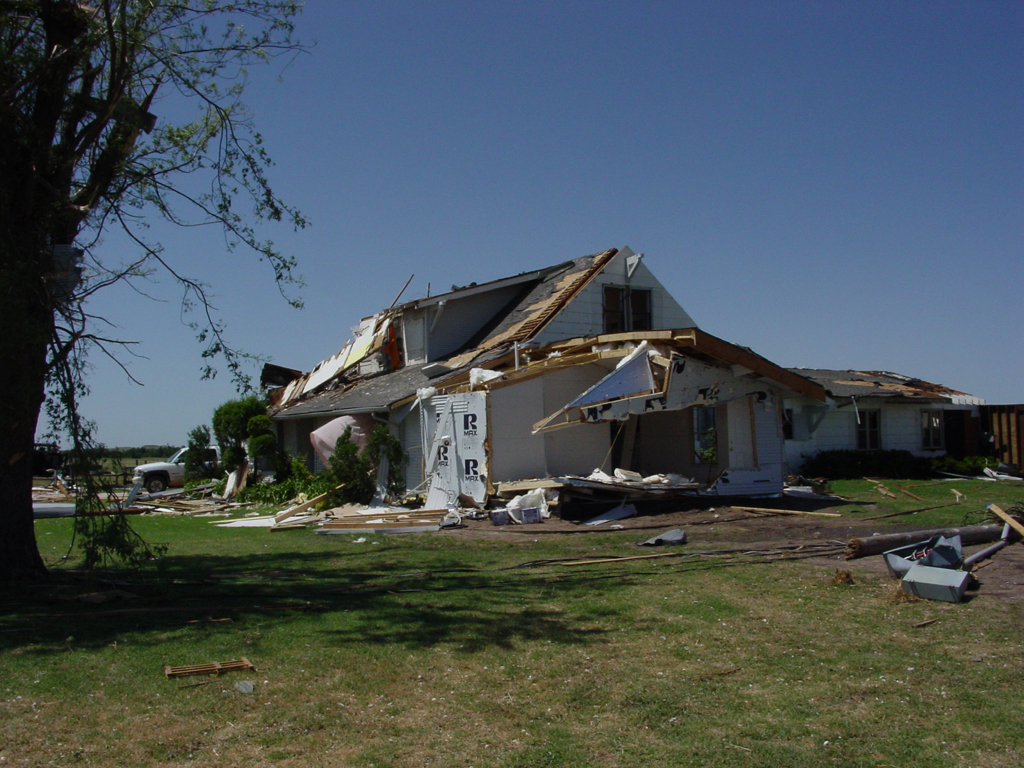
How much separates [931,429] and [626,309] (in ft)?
43.5

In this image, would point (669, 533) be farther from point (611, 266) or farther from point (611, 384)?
point (611, 266)

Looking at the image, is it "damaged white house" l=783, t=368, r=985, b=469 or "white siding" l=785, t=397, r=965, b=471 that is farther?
"white siding" l=785, t=397, r=965, b=471

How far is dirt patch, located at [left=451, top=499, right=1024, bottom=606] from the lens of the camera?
9977 mm

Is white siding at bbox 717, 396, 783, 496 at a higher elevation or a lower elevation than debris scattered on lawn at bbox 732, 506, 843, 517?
higher

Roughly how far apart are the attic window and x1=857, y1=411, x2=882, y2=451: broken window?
9.58 metres

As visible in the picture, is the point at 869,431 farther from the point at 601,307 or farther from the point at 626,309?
the point at 601,307

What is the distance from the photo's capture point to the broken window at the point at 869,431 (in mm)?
27594

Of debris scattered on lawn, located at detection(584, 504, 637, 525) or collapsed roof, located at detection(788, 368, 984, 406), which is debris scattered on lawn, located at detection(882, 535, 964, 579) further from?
collapsed roof, located at detection(788, 368, 984, 406)

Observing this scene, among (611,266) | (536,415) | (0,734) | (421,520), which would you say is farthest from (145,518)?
(0,734)

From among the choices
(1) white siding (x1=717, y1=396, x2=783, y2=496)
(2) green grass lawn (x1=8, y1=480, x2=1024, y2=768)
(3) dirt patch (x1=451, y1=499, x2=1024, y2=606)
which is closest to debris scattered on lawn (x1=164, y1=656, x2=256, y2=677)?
(2) green grass lawn (x1=8, y1=480, x2=1024, y2=768)

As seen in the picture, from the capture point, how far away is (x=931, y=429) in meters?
28.5

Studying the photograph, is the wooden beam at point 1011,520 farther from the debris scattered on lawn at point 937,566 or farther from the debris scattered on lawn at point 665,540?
the debris scattered on lawn at point 665,540

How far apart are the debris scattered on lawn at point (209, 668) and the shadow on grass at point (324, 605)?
0.93m

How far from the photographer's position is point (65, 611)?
25.6 ft
